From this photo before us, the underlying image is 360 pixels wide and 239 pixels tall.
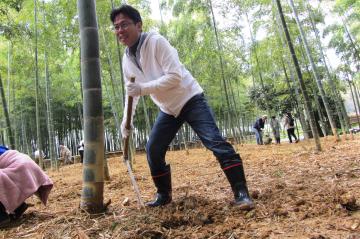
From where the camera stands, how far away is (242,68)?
15.2 meters

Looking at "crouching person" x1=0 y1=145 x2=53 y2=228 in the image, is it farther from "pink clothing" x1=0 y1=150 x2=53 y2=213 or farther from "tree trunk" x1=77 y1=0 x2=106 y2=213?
"tree trunk" x1=77 y1=0 x2=106 y2=213

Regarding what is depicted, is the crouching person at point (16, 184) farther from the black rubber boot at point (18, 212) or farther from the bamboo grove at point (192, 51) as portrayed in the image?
the bamboo grove at point (192, 51)

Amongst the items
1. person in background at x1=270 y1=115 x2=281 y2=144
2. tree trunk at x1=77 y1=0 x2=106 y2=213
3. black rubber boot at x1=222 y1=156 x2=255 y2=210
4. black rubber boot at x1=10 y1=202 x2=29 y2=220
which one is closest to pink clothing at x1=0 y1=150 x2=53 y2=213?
black rubber boot at x1=10 y1=202 x2=29 y2=220

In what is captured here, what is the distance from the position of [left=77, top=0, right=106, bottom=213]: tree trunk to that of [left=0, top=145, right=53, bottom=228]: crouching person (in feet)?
2.03

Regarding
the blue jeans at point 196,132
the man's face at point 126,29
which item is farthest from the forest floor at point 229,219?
the man's face at point 126,29

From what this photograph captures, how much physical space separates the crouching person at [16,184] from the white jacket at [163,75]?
1161mm

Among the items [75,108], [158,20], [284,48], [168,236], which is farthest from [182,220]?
[75,108]

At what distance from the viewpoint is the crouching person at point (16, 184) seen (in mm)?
2586

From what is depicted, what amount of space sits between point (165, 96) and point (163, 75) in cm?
16

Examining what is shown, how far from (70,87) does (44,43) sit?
7318mm

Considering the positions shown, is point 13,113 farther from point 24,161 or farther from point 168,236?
point 168,236

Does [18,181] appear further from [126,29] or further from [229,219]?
[229,219]

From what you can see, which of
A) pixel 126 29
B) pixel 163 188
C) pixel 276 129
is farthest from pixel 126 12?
pixel 276 129

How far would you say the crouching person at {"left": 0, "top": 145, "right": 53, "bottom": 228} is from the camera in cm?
259
